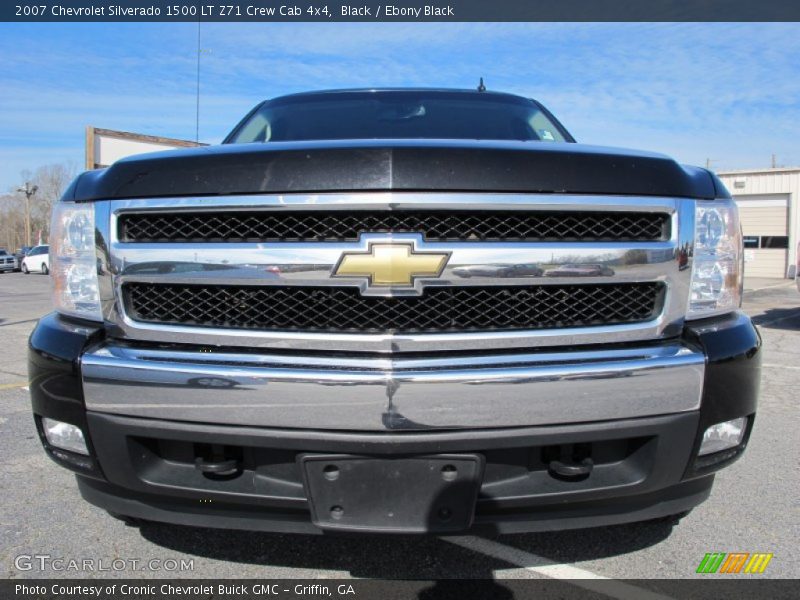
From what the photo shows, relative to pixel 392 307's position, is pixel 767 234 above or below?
above

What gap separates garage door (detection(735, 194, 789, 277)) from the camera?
1150 inches

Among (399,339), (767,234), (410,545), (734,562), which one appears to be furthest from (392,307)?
(767,234)

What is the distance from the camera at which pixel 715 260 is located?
1.89 m

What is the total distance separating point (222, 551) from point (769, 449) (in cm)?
316

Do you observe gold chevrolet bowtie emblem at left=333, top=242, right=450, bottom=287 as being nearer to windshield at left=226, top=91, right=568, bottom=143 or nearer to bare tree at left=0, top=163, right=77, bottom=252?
windshield at left=226, top=91, right=568, bottom=143

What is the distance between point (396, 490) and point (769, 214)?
33.4m

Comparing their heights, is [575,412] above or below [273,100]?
below

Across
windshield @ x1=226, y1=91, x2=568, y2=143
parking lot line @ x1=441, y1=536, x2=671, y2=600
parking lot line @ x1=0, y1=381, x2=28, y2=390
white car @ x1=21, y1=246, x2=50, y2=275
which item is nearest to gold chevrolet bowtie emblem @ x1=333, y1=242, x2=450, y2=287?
parking lot line @ x1=441, y1=536, x2=671, y2=600

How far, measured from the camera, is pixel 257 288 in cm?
176

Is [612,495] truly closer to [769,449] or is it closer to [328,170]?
[328,170]

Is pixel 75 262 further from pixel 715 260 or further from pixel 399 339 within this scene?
pixel 715 260

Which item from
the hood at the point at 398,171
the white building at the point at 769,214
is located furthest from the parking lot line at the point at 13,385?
the white building at the point at 769,214

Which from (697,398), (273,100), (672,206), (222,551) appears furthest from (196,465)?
(273,100)

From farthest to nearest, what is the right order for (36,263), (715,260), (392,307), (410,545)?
1. (36,263)
2. (410,545)
3. (715,260)
4. (392,307)
